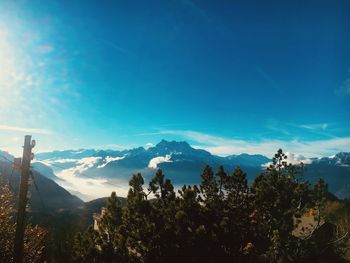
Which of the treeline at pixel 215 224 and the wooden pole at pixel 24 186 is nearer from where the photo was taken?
the wooden pole at pixel 24 186

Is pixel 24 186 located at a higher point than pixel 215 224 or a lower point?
higher

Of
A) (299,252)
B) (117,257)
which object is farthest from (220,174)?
(117,257)

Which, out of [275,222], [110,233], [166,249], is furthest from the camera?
[110,233]

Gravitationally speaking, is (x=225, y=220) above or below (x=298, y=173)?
below

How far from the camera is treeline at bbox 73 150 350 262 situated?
1117 inches

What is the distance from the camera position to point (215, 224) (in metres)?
30.2

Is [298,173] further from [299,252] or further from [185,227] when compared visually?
[185,227]

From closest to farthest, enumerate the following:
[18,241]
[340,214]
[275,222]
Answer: [18,241]
[275,222]
[340,214]

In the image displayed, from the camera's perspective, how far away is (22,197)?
65.4 ft

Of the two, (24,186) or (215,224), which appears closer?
(24,186)

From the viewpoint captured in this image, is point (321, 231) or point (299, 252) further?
point (321, 231)

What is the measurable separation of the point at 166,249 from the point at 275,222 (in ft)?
32.3

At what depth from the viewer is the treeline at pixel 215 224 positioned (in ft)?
93.0

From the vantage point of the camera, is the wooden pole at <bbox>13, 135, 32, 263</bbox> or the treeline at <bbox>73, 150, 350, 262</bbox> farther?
the treeline at <bbox>73, 150, 350, 262</bbox>
